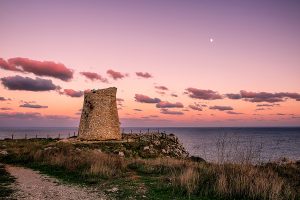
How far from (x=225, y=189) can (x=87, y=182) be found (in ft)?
21.3

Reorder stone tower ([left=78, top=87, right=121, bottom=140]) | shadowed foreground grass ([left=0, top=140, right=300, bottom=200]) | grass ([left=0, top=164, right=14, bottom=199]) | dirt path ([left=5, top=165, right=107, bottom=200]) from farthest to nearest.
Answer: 1. stone tower ([left=78, top=87, right=121, bottom=140])
2. grass ([left=0, top=164, right=14, bottom=199])
3. dirt path ([left=5, top=165, right=107, bottom=200])
4. shadowed foreground grass ([left=0, top=140, right=300, bottom=200])

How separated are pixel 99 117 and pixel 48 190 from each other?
31.0 meters

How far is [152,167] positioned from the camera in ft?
60.2

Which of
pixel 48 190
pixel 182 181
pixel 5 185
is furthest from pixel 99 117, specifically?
pixel 182 181

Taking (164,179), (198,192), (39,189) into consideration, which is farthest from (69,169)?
(198,192)

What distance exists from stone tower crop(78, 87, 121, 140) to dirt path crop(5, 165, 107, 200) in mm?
27624

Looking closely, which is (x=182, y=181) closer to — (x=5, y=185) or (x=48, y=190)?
(x=48, y=190)

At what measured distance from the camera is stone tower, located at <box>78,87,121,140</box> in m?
43.0

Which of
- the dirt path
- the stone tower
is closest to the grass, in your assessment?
the dirt path

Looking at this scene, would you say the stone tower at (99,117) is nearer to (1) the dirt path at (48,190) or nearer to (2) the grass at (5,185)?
(2) the grass at (5,185)

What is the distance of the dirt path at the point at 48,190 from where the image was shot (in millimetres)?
11267

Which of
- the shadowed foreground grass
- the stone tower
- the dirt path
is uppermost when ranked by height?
the stone tower

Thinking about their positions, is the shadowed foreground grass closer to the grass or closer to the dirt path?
the dirt path

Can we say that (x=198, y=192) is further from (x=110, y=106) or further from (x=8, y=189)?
(x=110, y=106)
